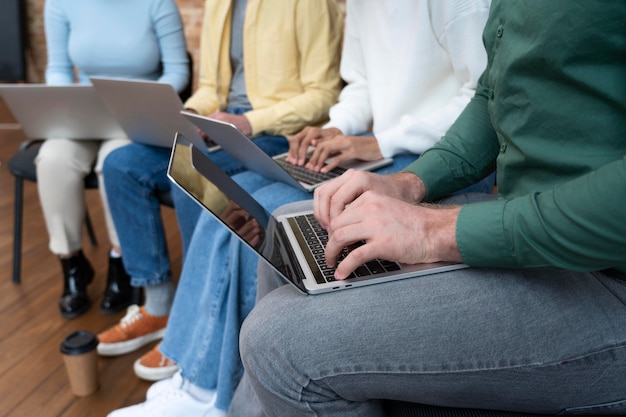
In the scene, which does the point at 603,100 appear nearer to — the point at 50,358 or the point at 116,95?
the point at 116,95

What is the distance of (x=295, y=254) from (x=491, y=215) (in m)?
0.28

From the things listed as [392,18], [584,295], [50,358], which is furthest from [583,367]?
[50,358]

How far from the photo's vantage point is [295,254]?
794 mm

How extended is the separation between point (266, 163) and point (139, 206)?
60cm

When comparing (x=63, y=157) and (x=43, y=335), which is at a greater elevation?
(x=63, y=157)

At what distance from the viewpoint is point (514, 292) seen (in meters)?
0.65

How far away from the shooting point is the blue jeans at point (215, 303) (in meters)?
1.07

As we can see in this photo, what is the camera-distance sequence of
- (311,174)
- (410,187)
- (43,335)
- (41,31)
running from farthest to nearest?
(41,31) < (43,335) < (311,174) < (410,187)

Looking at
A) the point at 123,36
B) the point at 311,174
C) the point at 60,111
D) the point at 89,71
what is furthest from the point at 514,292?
the point at 89,71

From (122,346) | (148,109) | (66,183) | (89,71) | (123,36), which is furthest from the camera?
(89,71)

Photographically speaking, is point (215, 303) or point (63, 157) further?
point (63, 157)

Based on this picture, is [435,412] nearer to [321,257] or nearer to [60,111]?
[321,257]

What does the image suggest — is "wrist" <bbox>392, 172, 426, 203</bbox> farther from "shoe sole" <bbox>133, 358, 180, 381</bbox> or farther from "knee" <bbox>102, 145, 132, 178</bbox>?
"knee" <bbox>102, 145, 132, 178</bbox>

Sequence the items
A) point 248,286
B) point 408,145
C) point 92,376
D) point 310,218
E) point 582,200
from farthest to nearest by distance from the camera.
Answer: point 92,376 < point 408,145 < point 248,286 < point 310,218 < point 582,200
